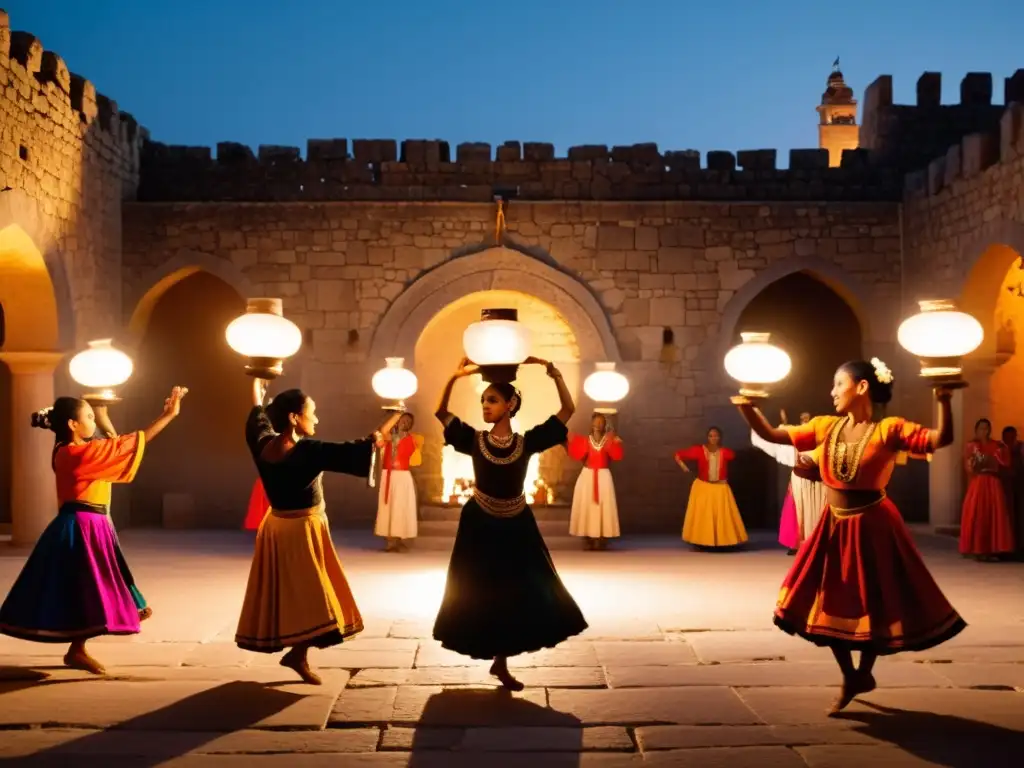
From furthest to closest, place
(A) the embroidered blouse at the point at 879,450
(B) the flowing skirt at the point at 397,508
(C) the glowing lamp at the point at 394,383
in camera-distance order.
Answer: (B) the flowing skirt at the point at 397,508, (C) the glowing lamp at the point at 394,383, (A) the embroidered blouse at the point at 879,450

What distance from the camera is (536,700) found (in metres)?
4.84

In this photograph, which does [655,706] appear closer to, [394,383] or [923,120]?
[394,383]

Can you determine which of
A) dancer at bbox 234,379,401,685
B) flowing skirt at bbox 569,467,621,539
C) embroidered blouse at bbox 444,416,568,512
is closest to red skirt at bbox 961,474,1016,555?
flowing skirt at bbox 569,467,621,539

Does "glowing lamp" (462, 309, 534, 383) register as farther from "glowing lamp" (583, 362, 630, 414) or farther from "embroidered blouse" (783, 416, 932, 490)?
"glowing lamp" (583, 362, 630, 414)

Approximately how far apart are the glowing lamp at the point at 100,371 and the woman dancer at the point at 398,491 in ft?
15.2

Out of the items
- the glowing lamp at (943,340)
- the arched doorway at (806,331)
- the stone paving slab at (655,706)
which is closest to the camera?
the glowing lamp at (943,340)

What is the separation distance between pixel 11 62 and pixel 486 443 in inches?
241

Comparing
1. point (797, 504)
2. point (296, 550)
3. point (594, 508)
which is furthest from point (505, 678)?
point (594, 508)

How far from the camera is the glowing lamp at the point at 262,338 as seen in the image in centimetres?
501

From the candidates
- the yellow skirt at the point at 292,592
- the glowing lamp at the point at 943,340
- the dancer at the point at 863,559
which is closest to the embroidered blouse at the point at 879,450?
the dancer at the point at 863,559

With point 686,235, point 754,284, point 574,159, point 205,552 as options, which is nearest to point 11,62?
point 205,552

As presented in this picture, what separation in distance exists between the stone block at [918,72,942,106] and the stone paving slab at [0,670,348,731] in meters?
10.1

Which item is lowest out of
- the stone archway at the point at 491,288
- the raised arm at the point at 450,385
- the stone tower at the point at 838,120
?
the raised arm at the point at 450,385

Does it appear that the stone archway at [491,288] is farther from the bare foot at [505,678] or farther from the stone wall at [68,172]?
the bare foot at [505,678]
